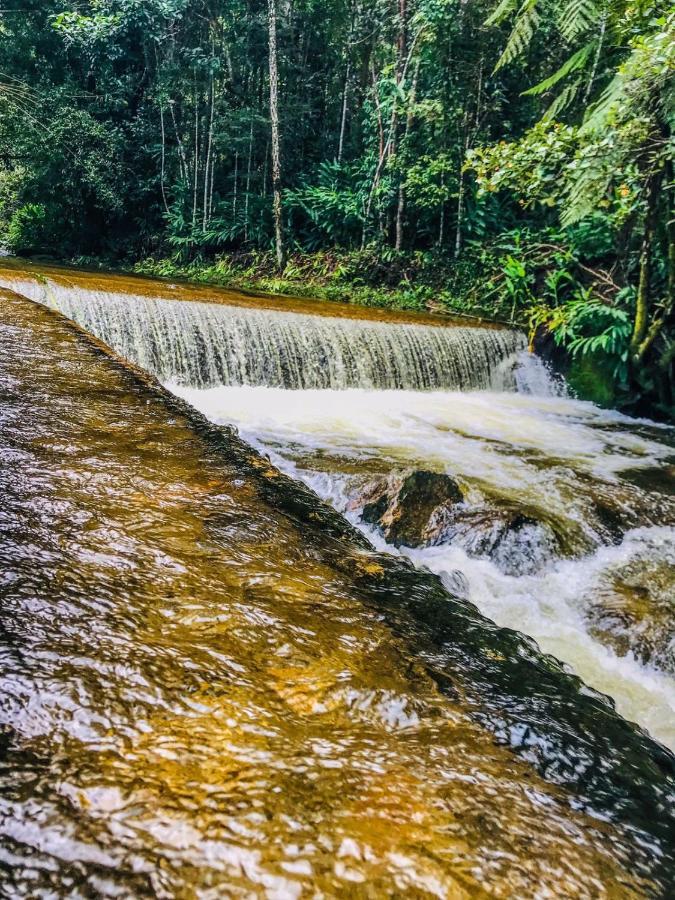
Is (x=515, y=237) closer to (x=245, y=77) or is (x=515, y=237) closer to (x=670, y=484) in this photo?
(x=670, y=484)

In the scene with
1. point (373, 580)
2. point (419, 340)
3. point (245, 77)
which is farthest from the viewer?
point (245, 77)

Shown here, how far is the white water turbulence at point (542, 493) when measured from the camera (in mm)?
3025

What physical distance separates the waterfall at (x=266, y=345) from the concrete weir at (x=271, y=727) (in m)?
5.28

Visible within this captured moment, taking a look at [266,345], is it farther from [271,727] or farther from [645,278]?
[271,727]

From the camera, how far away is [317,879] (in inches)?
33.7

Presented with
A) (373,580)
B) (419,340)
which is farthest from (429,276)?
(373,580)

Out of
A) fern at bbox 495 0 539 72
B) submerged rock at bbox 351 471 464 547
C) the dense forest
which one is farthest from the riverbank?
submerged rock at bbox 351 471 464 547

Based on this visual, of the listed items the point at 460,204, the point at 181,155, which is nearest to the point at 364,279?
the point at 460,204

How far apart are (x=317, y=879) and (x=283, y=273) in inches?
571

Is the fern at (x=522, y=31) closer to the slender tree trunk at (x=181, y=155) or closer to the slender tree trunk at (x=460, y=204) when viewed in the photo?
the slender tree trunk at (x=460, y=204)

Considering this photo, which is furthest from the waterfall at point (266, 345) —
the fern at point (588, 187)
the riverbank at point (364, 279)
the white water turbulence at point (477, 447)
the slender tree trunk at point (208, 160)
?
the slender tree trunk at point (208, 160)

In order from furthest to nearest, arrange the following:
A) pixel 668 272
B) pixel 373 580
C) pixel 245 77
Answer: pixel 245 77 → pixel 668 272 → pixel 373 580

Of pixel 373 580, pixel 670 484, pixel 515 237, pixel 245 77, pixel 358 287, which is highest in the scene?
pixel 245 77

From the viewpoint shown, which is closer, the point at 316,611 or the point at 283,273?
the point at 316,611
